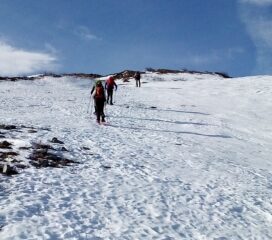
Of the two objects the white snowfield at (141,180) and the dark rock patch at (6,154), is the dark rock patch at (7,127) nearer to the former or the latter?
the white snowfield at (141,180)

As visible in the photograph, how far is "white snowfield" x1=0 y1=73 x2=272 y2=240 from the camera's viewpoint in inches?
402

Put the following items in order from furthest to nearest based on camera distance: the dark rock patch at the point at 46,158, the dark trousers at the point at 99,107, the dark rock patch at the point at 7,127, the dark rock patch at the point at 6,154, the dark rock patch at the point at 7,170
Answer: the dark trousers at the point at 99,107
the dark rock patch at the point at 7,127
the dark rock patch at the point at 46,158
the dark rock patch at the point at 6,154
the dark rock patch at the point at 7,170

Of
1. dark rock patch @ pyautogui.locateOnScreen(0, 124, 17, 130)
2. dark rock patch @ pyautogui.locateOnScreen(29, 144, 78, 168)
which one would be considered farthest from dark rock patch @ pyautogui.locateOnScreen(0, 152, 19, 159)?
dark rock patch @ pyautogui.locateOnScreen(0, 124, 17, 130)

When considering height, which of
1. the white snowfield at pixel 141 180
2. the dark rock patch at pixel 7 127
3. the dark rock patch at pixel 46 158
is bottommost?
the white snowfield at pixel 141 180

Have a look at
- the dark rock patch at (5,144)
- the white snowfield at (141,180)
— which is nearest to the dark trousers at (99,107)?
the white snowfield at (141,180)

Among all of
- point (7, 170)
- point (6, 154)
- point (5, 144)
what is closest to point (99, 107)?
point (5, 144)

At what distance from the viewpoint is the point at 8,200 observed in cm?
1077

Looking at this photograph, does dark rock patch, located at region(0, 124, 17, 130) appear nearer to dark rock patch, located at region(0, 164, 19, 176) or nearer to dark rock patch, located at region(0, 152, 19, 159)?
dark rock patch, located at region(0, 152, 19, 159)

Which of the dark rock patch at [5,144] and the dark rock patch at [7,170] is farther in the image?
the dark rock patch at [5,144]

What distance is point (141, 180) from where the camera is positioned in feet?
45.6

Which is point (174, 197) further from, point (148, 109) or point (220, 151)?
point (148, 109)

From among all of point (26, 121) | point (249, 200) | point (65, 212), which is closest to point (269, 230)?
point (249, 200)

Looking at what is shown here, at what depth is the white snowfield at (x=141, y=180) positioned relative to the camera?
33.5 feet

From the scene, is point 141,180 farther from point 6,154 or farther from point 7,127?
point 7,127
